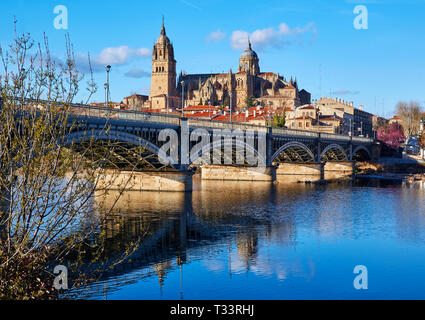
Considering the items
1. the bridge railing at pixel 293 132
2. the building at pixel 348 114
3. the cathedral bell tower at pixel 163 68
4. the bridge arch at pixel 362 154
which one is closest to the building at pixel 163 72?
the cathedral bell tower at pixel 163 68

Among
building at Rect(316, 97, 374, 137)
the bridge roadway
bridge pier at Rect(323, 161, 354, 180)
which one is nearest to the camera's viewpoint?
the bridge roadway

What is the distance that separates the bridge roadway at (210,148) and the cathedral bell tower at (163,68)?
96851 mm

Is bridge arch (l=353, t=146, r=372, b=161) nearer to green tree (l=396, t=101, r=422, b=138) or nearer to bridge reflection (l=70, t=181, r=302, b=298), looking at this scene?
green tree (l=396, t=101, r=422, b=138)

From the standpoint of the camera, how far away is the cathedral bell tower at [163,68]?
190 meters

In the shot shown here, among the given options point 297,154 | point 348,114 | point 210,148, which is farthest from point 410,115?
point 210,148

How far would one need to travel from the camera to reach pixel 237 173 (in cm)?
7206

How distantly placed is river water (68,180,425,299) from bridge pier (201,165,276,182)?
1876 cm

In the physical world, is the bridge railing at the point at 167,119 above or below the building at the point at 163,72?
below

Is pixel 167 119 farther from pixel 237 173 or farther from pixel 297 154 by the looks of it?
pixel 297 154

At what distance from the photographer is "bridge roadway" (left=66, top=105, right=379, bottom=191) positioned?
132 feet

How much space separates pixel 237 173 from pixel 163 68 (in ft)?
417

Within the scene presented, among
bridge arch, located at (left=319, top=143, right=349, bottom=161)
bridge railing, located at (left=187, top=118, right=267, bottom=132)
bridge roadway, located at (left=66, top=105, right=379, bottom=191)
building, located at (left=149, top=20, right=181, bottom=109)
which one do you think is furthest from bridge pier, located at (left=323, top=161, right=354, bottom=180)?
building, located at (left=149, top=20, right=181, bottom=109)

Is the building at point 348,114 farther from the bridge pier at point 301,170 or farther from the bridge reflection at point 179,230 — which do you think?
the bridge reflection at point 179,230
